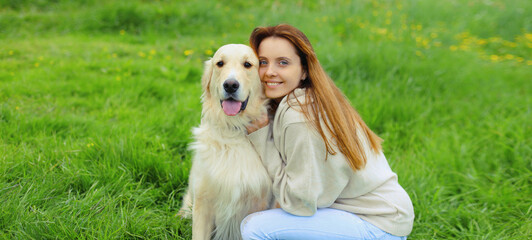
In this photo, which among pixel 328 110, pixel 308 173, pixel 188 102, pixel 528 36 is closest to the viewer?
pixel 308 173

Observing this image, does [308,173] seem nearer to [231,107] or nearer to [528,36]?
[231,107]

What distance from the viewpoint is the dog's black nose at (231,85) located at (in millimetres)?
2074

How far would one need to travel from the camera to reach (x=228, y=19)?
6371 millimetres

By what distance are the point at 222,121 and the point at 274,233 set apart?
2.25ft

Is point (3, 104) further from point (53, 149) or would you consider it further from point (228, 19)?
point (228, 19)

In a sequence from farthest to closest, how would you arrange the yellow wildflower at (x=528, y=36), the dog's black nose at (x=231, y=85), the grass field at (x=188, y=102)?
the yellow wildflower at (x=528, y=36), the grass field at (x=188, y=102), the dog's black nose at (x=231, y=85)

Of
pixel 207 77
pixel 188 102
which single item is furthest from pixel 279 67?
pixel 188 102

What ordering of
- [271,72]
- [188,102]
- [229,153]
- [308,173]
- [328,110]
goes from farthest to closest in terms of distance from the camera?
[188,102], [229,153], [271,72], [328,110], [308,173]

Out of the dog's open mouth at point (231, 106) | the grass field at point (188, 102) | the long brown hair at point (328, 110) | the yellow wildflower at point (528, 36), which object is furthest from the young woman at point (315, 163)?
the yellow wildflower at point (528, 36)

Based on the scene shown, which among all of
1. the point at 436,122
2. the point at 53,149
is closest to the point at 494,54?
the point at 436,122

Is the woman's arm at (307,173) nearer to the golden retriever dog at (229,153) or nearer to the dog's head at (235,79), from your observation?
the golden retriever dog at (229,153)

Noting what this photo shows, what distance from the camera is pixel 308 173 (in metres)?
1.91

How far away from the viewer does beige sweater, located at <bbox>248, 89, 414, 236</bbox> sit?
1927 mm

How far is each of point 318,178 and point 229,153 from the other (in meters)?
0.55
